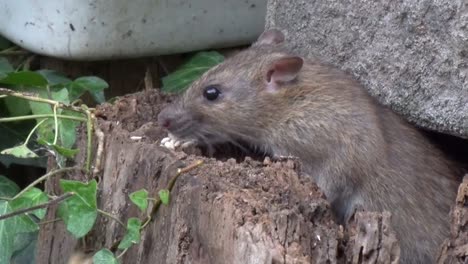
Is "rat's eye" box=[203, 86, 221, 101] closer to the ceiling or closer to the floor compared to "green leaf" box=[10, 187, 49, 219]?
closer to the ceiling

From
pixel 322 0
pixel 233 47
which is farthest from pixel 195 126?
pixel 233 47

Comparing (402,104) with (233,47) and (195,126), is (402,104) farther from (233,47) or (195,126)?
(233,47)

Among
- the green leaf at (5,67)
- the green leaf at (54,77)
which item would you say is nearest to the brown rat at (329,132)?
the green leaf at (54,77)

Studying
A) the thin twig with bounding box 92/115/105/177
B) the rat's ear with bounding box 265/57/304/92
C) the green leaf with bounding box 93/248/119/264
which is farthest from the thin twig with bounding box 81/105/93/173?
the rat's ear with bounding box 265/57/304/92

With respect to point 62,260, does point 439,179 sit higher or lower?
higher

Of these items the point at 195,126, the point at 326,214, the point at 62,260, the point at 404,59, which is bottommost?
the point at 62,260

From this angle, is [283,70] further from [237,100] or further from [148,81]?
[148,81]

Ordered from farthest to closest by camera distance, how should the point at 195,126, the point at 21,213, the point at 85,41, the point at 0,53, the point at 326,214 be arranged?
the point at 0,53
the point at 85,41
the point at 195,126
the point at 21,213
the point at 326,214

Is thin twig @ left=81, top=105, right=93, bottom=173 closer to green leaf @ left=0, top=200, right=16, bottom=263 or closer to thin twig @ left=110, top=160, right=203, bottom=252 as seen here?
green leaf @ left=0, top=200, right=16, bottom=263
